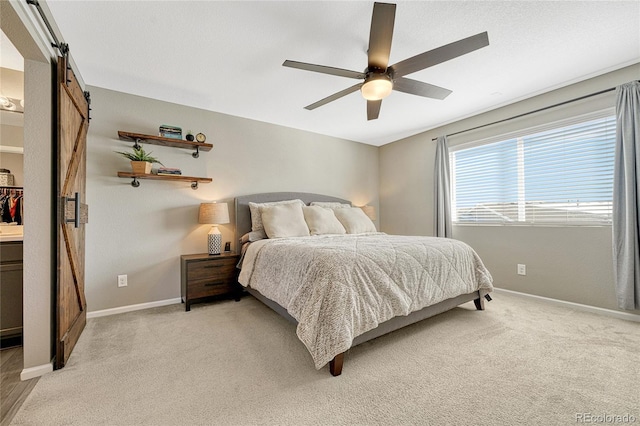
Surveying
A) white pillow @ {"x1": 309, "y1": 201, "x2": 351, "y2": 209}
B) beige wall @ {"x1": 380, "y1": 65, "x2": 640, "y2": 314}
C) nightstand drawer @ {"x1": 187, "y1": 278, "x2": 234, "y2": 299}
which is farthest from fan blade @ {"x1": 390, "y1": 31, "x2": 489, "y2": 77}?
nightstand drawer @ {"x1": 187, "y1": 278, "x2": 234, "y2": 299}

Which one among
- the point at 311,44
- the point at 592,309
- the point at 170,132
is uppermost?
the point at 311,44

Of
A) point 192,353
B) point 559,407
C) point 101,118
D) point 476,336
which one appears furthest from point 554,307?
point 101,118

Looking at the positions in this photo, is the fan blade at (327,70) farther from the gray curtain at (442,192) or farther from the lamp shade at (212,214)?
the gray curtain at (442,192)

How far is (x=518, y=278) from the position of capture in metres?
3.33

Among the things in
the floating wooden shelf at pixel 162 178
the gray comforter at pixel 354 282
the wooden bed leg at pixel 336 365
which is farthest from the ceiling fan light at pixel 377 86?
the floating wooden shelf at pixel 162 178

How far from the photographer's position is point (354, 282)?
1.81m

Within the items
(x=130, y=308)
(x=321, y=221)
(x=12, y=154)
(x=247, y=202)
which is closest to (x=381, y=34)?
(x=321, y=221)

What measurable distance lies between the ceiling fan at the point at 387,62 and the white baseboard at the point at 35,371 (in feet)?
8.47

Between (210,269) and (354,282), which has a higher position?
(354,282)

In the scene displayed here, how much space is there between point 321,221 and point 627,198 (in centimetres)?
309

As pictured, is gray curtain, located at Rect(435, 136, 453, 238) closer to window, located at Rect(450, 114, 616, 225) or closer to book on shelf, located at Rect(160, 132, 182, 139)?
window, located at Rect(450, 114, 616, 225)

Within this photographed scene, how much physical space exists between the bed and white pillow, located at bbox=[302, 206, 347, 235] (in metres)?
0.87

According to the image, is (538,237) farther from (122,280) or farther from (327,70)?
(122,280)

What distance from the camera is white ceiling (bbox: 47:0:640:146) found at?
1.85 m
